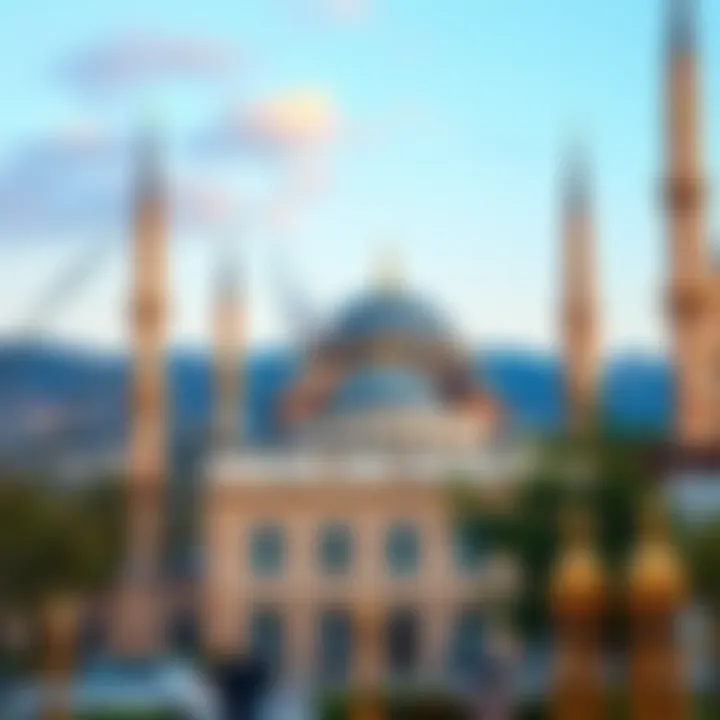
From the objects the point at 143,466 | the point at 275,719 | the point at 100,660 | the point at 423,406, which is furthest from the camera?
the point at 423,406

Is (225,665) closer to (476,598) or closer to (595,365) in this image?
(476,598)

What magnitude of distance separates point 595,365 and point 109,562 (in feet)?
3.96

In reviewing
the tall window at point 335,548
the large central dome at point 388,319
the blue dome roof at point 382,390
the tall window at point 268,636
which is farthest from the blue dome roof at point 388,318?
the tall window at point 268,636

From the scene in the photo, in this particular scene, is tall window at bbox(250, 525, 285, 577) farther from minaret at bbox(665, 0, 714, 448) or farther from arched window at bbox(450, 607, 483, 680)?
minaret at bbox(665, 0, 714, 448)

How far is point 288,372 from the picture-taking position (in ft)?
17.7

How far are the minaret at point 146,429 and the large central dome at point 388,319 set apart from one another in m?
0.46

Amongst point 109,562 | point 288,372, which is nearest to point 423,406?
point 288,372

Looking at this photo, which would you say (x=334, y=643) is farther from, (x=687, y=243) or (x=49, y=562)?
(x=687, y=243)

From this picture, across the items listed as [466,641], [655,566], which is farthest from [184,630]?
[655,566]

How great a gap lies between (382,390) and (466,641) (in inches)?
46.1

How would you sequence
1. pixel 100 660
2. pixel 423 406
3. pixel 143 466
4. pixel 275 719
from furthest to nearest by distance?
1. pixel 423 406
2. pixel 143 466
3. pixel 100 660
4. pixel 275 719

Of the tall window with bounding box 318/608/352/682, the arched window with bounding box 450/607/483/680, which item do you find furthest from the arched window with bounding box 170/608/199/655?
the arched window with bounding box 450/607/483/680

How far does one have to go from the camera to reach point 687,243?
16.9ft

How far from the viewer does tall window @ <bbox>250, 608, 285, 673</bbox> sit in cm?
468
